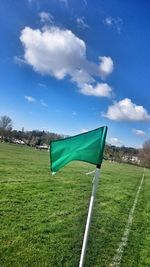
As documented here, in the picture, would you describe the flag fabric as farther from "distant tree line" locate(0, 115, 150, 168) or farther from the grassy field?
"distant tree line" locate(0, 115, 150, 168)

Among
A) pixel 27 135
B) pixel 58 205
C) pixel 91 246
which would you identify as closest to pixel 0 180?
pixel 58 205

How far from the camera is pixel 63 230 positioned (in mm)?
9586

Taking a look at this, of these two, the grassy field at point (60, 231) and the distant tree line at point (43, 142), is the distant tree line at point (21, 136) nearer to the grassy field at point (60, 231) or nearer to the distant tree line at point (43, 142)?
the distant tree line at point (43, 142)

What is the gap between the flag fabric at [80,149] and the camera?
19.4 ft

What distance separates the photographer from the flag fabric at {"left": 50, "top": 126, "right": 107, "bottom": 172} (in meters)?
5.91

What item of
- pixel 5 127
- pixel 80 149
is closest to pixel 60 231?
pixel 80 149

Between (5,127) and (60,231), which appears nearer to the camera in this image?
(60,231)

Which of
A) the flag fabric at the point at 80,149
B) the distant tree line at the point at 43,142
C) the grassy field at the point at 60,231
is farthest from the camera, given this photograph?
the distant tree line at the point at 43,142

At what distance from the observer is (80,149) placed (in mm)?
5902

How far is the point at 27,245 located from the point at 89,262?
1.43 m

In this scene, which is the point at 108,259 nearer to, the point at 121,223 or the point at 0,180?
the point at 121,223

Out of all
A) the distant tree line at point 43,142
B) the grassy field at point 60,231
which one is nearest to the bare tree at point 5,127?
the distant tree line at point 43,142

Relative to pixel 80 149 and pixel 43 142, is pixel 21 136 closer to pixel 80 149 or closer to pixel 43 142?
pixel 43 142

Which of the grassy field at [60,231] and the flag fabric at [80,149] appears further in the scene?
the grassy field at [60,231]
